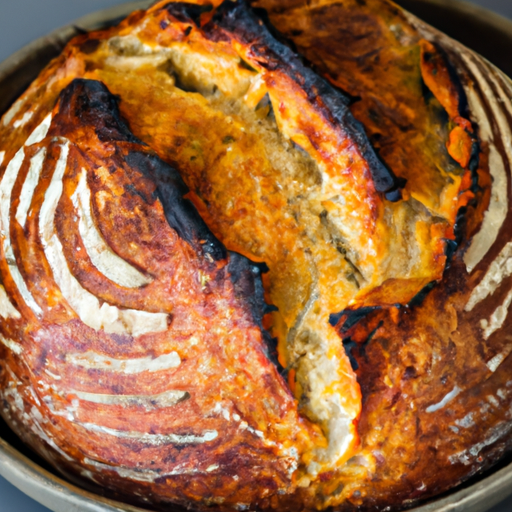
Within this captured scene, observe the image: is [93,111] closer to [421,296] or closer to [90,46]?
[90,46]

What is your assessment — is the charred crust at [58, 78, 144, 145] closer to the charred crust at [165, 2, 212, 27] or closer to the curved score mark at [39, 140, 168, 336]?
the curved score mark at [39, 140, 168, 336]

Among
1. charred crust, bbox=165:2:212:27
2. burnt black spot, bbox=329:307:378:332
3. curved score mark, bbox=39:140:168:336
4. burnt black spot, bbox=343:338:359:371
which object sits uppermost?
charred crust, bbox=165:2:212:27

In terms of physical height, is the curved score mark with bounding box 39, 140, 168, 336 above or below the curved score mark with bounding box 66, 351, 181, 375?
above

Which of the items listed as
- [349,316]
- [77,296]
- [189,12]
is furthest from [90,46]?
[349,316]

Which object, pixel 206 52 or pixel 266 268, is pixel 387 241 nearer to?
pixel 266 268

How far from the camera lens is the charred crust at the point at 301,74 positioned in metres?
0.66

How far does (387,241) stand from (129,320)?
1.02 ft

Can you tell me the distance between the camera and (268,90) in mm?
703

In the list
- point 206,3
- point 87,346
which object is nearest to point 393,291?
point 87,346

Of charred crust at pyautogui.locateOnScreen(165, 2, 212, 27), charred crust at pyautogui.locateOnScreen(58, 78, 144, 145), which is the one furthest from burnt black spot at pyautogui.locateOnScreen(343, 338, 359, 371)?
charred crust at pyautogui.locateOnScreen(165, 2, 212, 27)

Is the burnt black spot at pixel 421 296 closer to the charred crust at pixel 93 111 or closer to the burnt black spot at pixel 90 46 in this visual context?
the charred crust at pixel 93 111

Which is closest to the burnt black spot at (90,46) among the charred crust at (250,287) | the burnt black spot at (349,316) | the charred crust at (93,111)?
the charred crust at (93,111)

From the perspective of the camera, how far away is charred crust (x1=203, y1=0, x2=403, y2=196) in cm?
66

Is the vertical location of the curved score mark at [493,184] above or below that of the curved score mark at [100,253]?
below
